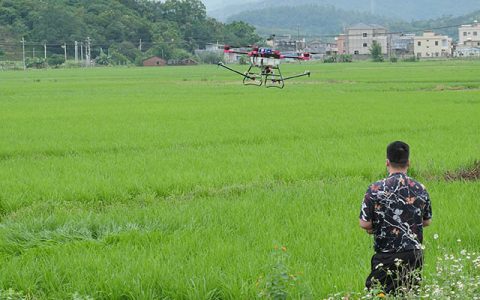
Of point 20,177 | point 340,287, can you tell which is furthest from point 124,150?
point 340,287

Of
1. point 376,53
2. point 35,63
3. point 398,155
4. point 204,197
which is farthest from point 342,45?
point 398,155

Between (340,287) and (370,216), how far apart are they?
28.8 inches

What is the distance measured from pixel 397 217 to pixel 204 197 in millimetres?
4444

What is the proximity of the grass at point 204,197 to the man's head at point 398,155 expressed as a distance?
983 mm

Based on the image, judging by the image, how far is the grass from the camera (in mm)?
5047

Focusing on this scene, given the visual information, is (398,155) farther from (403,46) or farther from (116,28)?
(403,46)

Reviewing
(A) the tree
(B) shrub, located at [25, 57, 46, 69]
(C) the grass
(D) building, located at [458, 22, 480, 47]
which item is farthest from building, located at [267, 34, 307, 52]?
(D) building, located at [458, 22, 480, 47]

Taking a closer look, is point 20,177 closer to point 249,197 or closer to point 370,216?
point 249,197

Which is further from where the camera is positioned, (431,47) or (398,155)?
(431,47)

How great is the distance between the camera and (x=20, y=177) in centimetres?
942

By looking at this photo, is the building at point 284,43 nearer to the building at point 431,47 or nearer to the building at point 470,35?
the building at point 431,47

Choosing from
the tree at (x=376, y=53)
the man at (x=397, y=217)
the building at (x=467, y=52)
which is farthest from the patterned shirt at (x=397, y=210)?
the building at (x=467, y=52)

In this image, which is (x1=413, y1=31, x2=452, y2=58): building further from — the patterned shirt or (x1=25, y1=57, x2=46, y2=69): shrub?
the patterned shirt

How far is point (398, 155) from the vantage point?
13.3 ft
